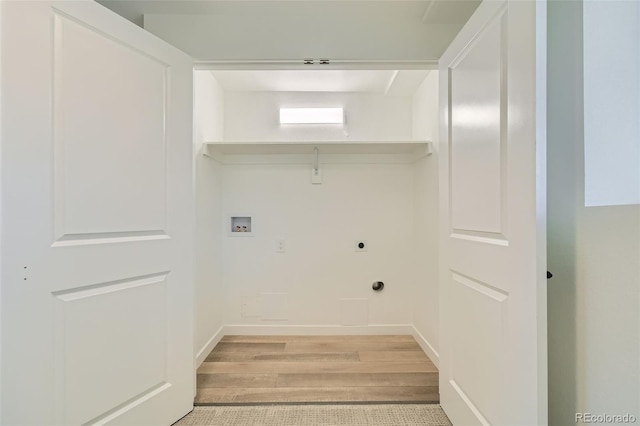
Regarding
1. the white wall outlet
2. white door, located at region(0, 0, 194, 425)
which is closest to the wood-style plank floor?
white door, located at region(0, 0, 194, 425)

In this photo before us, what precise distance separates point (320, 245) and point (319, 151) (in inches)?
33.7

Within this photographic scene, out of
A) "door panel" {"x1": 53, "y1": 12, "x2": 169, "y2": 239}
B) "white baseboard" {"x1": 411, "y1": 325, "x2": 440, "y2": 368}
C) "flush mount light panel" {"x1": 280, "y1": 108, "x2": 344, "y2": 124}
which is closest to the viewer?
"door panel" {"x1": 53, "y1": 12, "x2": 169, "y2": 239}

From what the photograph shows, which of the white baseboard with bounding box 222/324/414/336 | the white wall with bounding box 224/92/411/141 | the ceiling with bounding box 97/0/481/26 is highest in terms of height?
the ceiling with bounding box 97/0/481/26

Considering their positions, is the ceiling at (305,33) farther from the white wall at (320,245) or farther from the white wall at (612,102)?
the white wall at (320,245)

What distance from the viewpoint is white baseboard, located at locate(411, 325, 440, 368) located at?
83.0 inches

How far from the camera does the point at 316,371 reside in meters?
2.05

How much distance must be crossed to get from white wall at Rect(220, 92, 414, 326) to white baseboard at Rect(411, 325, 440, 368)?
6.3 inches

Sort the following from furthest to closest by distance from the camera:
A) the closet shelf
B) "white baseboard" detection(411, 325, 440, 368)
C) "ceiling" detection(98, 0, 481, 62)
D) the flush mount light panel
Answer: the flush mount light panel → the closet shelf → "white baseboard" detection(411, 325, 440, 368) → "ceiling" detection(98, 0, 481, 62)

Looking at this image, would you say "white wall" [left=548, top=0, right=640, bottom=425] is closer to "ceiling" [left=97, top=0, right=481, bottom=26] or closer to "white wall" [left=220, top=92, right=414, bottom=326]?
"ceiling" [left=97, top=0, right=481, bottom=26]

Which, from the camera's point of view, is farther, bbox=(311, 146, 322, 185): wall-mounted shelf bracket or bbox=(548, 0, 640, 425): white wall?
bbox=(311, 146, 322, 185): wall-mounted shelf bracket

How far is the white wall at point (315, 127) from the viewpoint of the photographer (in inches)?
110

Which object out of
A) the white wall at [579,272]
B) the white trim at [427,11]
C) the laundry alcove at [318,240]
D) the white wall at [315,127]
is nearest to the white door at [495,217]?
the white wall at [579,272]

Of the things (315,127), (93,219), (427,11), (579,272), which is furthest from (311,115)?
(579,272)

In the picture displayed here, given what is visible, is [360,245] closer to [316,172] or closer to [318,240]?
[318,240]
